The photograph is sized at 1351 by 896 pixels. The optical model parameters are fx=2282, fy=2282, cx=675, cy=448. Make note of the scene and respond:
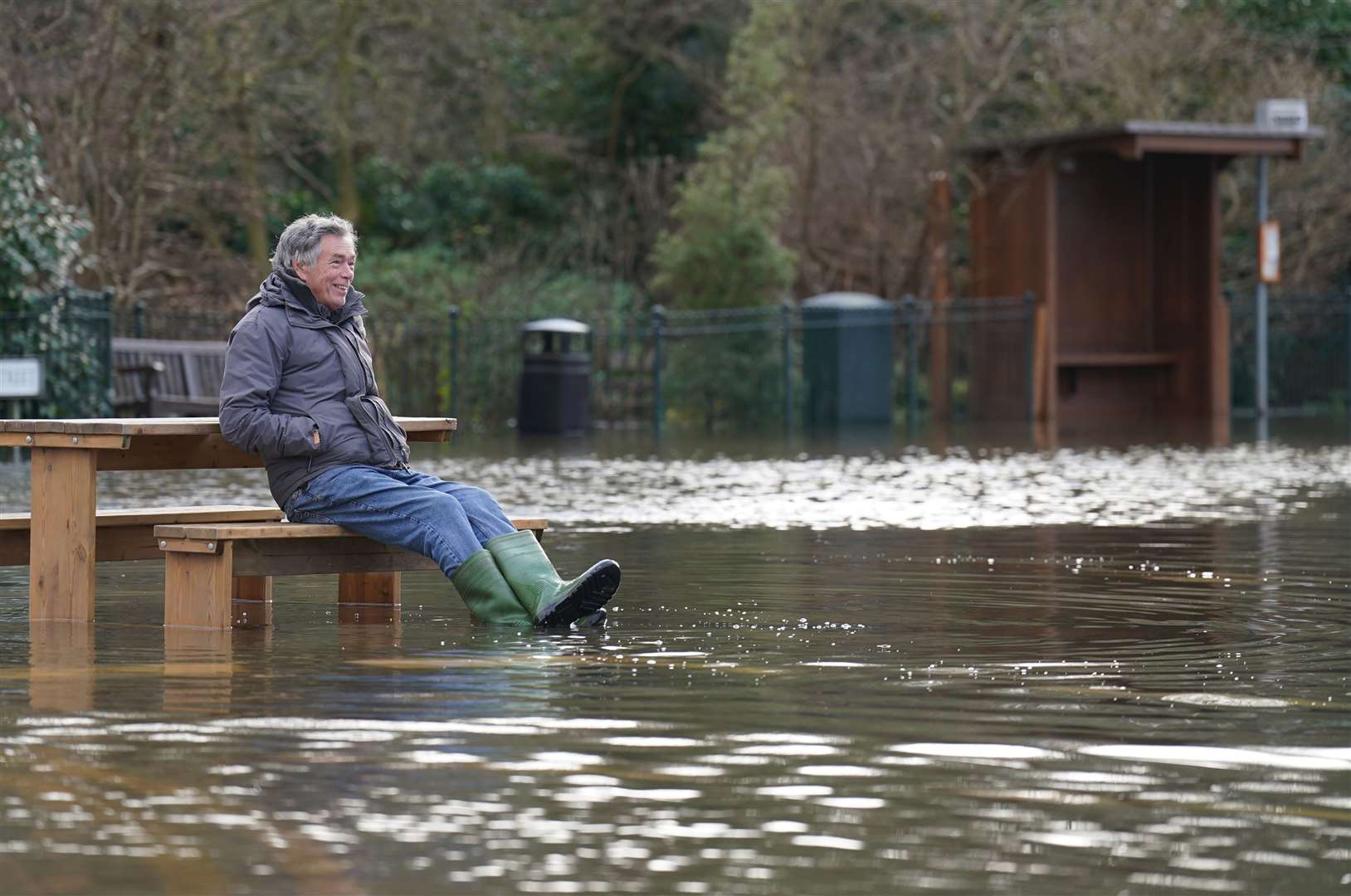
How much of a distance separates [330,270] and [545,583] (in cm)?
128

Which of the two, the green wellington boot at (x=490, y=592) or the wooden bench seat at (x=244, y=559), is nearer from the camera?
the wooden bench seat at (x=244, y=559)

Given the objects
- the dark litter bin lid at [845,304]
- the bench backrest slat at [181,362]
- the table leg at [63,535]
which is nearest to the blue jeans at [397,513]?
the table leg at [63,535]

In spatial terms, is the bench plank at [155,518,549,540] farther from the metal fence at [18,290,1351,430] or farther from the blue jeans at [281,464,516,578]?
the metal fence at [18,290,1351,430]

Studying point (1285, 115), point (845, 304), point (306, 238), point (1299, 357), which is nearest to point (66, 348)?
point (845, 304)

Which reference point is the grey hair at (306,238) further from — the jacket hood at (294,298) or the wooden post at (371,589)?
the wooden post at (371,589)

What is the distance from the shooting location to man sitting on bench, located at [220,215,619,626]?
7477 millimetres

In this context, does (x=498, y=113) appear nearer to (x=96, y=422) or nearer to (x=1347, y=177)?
(x=1347, y=177)

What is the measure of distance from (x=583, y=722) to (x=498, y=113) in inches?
1288

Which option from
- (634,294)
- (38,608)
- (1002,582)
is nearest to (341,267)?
(38,608)

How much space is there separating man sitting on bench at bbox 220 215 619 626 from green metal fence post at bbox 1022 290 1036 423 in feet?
68.1

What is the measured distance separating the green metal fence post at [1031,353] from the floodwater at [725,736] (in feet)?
58.3

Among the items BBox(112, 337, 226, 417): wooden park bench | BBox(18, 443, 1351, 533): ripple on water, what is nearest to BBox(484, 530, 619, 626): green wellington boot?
BBox(18, 443, 1351, 533): ripple on water

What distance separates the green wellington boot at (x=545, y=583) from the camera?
7.24 metres

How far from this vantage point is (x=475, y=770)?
489 cm
